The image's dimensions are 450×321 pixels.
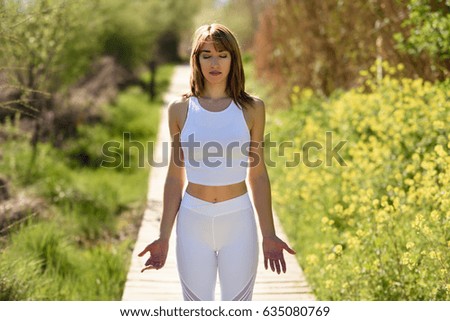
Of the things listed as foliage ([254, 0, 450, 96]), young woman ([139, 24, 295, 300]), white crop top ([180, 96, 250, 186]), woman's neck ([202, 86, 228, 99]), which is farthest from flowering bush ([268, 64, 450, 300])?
woman's neck ([202, 86, 228, 99])

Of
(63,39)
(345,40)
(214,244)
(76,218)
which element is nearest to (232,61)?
(214,244)

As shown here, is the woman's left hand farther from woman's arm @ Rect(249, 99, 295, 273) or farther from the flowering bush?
the flowering bush

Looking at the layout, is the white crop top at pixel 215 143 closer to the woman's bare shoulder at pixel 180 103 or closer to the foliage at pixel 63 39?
the woman's bare shoulder at pixel 180 103

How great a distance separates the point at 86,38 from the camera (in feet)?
39.8

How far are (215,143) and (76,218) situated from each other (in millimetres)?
4583

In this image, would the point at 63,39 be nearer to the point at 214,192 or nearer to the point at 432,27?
the point at 432,27

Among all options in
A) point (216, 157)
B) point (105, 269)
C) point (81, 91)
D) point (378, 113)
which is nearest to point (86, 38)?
point (81, 91)

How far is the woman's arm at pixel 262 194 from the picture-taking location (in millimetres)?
2855

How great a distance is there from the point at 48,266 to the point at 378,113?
3.51 m

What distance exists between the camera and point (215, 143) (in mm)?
2758

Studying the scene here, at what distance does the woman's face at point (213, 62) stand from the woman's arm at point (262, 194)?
0.70 feet

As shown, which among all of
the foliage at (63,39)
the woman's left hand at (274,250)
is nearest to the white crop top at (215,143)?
the woman's left hand at (274,250)
